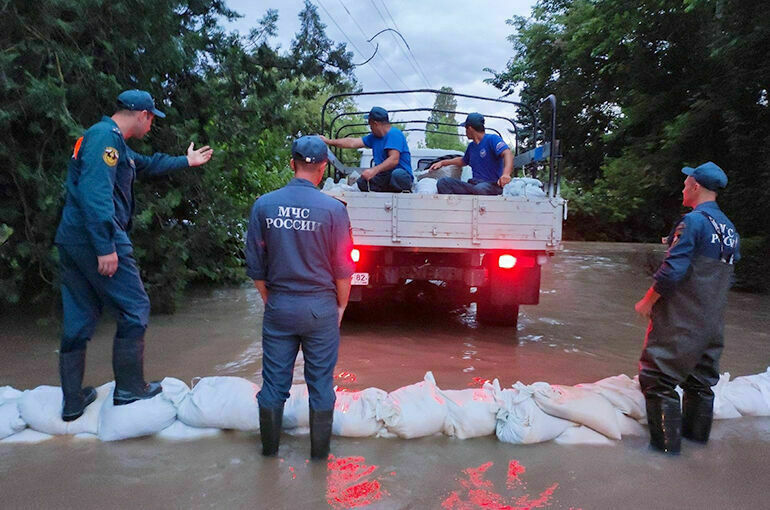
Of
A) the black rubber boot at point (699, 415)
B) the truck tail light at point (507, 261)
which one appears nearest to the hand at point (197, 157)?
the truck tail light at point (507, 261)

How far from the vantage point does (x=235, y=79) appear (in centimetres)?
705

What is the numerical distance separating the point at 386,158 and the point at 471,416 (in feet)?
11.4

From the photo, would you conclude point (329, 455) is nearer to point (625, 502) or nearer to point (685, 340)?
point (625, 502)

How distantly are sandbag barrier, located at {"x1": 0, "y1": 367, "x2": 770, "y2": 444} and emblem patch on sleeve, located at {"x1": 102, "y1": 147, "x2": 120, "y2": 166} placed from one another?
1.33 metres

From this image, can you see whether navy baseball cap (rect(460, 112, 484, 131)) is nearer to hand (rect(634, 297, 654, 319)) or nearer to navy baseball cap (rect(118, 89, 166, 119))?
hand (rect(634, 297, 654, 319))

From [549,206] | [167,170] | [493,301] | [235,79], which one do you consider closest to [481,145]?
[549,206]

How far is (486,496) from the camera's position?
115 inches

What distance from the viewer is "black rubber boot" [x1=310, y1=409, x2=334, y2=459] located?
10.5 ft

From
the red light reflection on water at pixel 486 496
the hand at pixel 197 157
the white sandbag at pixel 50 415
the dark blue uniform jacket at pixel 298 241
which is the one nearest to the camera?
the red light reflection on water at pixel 486 496

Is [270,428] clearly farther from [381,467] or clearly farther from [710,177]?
[710,177]

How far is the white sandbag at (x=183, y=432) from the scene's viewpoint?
137 inches

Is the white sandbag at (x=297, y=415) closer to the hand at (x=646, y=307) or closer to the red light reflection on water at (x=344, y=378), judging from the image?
the red light reflection on water at (x=344, y=378)

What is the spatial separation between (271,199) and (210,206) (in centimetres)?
428

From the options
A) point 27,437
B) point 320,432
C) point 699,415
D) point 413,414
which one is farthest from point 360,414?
point 699,415
